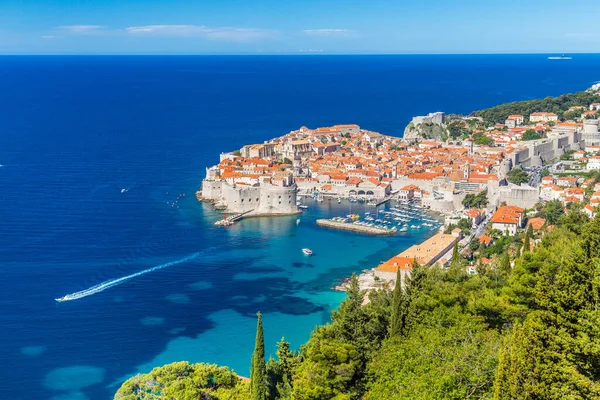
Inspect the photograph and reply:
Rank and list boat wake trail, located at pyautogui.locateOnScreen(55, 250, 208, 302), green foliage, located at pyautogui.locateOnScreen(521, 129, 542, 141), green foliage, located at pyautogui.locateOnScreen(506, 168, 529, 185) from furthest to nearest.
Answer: green foliage, located at pyautogui.locateOnScreen(521, 129, 542, 141), green foliage, located at pyautogui.locateOnScreen(506, 168, 529, 185), boat wake trail, located at pyautogui.locateOnScreen(55, 250, 208, 302)

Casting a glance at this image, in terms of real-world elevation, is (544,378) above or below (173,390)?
above

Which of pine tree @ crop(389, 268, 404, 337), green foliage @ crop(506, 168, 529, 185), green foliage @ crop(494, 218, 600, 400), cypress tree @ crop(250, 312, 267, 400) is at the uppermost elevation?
green foliage @ crop(494, 218, 600, 400)

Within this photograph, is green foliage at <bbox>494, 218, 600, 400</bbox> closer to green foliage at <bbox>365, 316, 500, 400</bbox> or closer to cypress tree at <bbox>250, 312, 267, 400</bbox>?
green foliage at <bbox>365, 316, 500, 400</bbox>

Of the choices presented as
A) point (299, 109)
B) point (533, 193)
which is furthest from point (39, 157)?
point (299, 109)

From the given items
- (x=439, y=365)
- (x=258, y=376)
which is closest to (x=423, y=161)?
(x=258, y=376)

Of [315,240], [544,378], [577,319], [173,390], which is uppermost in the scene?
[577,319]

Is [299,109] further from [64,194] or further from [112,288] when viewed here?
[112,288]

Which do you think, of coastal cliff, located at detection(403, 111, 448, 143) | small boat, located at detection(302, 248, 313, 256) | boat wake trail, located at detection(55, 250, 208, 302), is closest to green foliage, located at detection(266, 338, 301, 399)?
boat wake trail, located at detection(55, 250, 208, 302)
